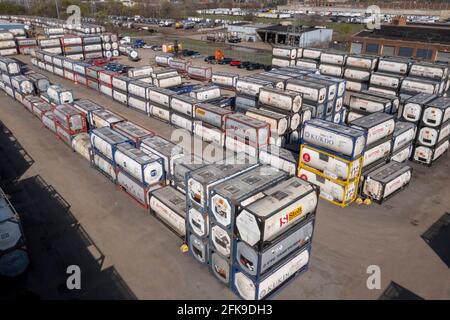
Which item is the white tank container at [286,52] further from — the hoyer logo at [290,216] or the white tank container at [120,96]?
the hoyer logo at [290,216]

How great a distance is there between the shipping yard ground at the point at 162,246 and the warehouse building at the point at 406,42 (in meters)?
47.5

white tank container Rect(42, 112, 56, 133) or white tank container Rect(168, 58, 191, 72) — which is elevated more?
white tank container Rect(168, 58, 191, 72)

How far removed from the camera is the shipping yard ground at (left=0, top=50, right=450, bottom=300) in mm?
18000

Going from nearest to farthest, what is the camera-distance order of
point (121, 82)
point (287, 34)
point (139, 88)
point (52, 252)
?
1. point (52, 252)
2. point (139, 88)
3. point (121, 82)
4. point (287, 34)

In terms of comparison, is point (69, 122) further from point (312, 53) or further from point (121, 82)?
point (312, 53)

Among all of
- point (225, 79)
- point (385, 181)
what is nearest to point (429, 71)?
point (225, 79)

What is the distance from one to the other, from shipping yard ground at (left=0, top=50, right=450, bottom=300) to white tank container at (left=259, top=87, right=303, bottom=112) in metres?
10.9

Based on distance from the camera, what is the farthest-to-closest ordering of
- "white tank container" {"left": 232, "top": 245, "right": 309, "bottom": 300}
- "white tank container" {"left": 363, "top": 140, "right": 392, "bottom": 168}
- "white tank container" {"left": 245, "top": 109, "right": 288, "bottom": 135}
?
"white tank container" {"left": 245, "top": 109, "right": 288, "bottom": 135} < "white tank container" {"left": 363, "top": 140, "right": 392, "bottom": 168} < "white tank container" {"left": 232, "top": 245, "right": 309, "bottom": 300}

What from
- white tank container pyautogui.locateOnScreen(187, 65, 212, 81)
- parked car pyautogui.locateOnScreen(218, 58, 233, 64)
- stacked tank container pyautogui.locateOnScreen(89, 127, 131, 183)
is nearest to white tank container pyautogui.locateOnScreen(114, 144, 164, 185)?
stacked tank container pyautogui.locateOnScreen(89, 127, 131, 183)

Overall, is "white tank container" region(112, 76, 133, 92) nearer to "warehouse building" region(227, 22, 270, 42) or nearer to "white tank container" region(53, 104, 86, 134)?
"white tank container" region(53, 104, 86, 134)

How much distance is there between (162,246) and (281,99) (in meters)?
19.0

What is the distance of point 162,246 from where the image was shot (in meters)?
21.1
